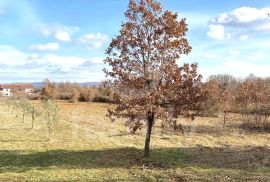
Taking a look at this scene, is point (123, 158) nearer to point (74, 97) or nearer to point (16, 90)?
point (74, 97)

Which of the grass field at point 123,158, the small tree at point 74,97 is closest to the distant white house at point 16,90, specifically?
the small tree at point 74,97

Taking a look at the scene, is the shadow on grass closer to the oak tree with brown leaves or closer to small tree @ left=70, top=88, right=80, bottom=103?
the oak tree with brown leaves

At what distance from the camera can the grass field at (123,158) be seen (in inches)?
690

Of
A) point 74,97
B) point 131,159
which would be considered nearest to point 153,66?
point 131,159

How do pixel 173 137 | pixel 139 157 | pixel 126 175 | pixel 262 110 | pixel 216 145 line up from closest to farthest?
pixel 126 175, pixel 139 157, pixel 216 145, pixel 173 137, pixel 262 110

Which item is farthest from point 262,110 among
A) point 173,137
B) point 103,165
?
point 103,165

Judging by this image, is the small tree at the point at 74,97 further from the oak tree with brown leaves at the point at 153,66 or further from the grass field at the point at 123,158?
the oak tree with brown leaves at the point at 153,66

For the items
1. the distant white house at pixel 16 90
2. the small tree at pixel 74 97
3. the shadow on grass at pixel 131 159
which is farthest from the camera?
the distant white house at pixel 16 90

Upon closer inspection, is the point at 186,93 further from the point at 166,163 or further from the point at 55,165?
the point at 55,165

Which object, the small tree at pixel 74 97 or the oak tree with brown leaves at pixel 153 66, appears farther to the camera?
the small tree at pixel 74 97

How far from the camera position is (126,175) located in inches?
689

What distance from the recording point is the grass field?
1753 centimetres

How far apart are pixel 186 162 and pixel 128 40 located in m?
7.99

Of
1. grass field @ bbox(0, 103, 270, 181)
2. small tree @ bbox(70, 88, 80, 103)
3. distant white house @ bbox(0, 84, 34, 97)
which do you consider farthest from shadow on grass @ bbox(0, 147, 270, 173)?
distant white house @ bbox(0, 84, 34, 97)
